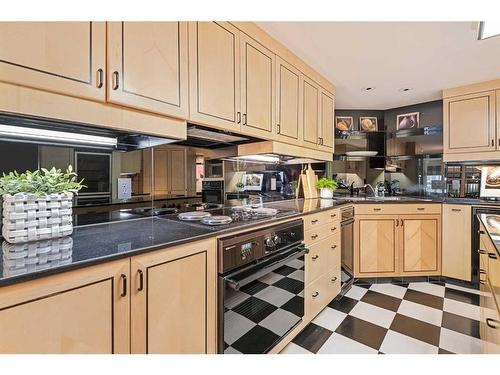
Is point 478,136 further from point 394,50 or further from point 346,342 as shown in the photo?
point 346,342

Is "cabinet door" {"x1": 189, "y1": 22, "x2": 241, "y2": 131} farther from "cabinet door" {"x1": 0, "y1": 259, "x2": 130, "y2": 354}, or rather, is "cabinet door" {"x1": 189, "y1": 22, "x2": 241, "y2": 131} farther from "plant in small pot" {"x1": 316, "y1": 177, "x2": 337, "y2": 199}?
"plant in small pot" {"x1": 316, "y1": 177, "x2": 337, "y2": 199}

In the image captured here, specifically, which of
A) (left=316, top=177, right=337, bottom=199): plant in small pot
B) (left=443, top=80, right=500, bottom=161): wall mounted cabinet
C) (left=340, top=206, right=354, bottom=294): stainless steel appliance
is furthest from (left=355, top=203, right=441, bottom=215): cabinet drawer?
(left=443, top=80, right=500, bottom=161): wall mounted cabinet

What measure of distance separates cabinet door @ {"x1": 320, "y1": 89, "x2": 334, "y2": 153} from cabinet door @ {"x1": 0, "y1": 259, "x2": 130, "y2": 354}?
2.25 metres

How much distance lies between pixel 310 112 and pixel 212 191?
1238mm

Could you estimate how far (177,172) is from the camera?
1705 millimetres

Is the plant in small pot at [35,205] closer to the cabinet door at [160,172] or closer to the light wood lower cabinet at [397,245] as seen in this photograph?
the cabinet door at [160,172]

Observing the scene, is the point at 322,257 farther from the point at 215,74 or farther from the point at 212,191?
the point at 215,74

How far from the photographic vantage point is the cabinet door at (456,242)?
2.52 m

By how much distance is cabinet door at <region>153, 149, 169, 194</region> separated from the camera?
160 centimetres

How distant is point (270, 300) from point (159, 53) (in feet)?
4.71
